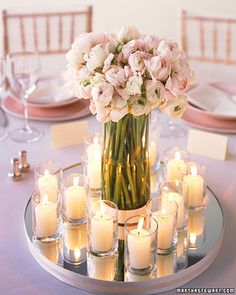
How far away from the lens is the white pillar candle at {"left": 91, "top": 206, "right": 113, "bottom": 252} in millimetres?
1160

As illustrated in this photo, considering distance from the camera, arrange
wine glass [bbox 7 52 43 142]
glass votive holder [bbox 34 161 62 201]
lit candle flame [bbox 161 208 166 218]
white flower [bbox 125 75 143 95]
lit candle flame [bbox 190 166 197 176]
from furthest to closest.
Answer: wine glass [bbox 7 52 43 142]
lit candle flame [bbox 190 166 197 176]
glass votive holder [bbox 34 161 62 201]
lit candle flame [bbox 161 208 166 218]
white flower [bbox 125 75 143 95]

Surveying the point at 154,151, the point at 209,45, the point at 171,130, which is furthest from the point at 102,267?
the point at 209,45

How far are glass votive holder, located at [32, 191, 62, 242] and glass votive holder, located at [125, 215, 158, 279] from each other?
0.19 metres

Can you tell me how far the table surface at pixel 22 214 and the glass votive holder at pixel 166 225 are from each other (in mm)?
92

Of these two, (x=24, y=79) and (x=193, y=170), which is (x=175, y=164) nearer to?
(x=193, y=170)

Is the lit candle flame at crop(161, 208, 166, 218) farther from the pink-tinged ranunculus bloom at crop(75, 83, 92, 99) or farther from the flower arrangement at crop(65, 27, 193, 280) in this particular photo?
the pink-tinged ranunculus bloom at crop(75, 83, 92, 99)

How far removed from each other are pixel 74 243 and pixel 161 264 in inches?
8.0

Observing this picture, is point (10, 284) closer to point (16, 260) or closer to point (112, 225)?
point (16, 260)

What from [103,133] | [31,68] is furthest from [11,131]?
[103,133]

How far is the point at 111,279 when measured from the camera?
1.13 metres

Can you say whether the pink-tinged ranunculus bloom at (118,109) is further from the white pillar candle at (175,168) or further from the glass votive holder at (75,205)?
the white pillar candle at (175,168)

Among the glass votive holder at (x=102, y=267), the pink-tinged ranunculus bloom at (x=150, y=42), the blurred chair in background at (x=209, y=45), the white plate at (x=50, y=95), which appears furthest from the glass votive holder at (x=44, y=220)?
the blurred chair in background at (x=209, y=45)

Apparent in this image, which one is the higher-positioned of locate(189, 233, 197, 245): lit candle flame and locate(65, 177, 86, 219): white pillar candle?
locate(65, 177, 86, 219): white pillar candle

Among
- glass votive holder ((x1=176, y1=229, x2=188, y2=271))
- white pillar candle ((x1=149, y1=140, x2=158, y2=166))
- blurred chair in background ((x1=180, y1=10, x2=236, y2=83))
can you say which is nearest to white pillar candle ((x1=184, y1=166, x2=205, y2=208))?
glass votive holder ((x1=176, y1=229, x2=188, y2=271))
